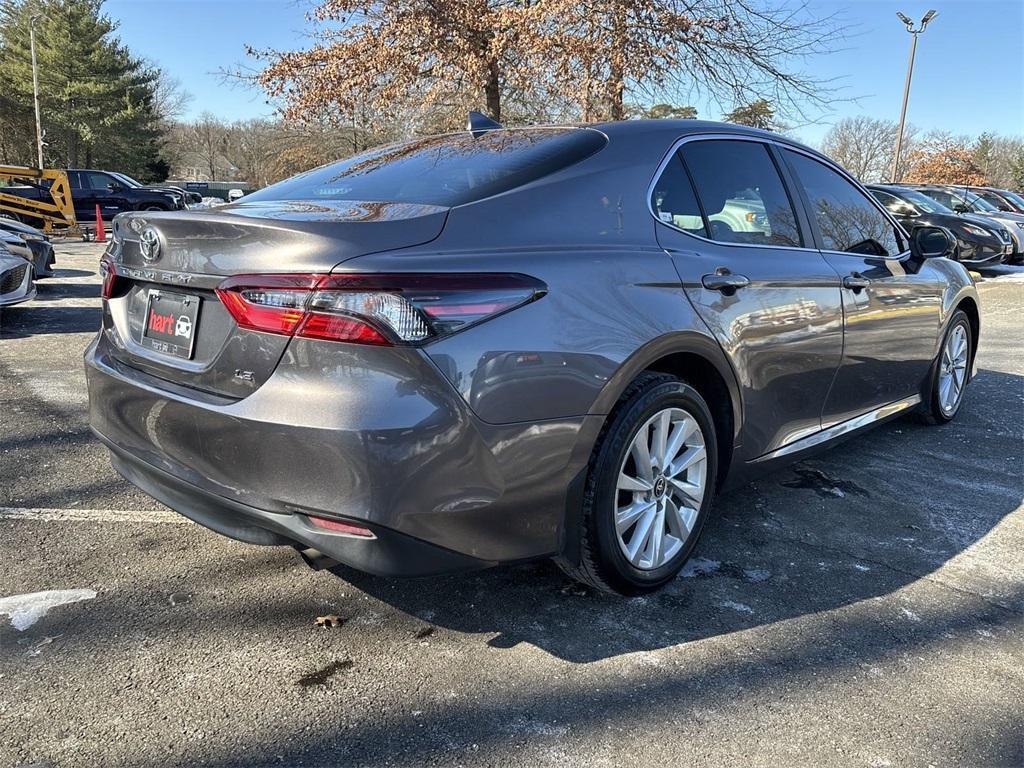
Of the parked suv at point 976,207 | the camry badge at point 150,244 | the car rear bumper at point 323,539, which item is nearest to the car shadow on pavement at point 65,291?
the camry badge at point 150,244

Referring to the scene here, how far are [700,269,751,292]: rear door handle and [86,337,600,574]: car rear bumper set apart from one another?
2.50 feet

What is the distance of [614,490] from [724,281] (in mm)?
899

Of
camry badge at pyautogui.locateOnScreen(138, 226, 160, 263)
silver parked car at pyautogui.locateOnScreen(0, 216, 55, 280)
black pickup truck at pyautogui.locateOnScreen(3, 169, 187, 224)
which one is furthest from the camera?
black pickup truck at pyautogui.locateOnScreen(3, 169, 187, 224)

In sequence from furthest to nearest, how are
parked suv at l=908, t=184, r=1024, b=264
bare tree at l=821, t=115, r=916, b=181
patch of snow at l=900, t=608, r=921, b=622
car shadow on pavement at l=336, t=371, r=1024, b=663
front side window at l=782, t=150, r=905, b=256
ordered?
bare tree at l=821, t=115, r=916, b=181 < parked suv at l=908, t=184, r=1024, b=264 < front side window at l=782, t=150, r=905, b=256 < patch of snow at l=900, t=608, r=921, b=622 < car shadow on pavement at l=336, t=371, r=1024, b=663

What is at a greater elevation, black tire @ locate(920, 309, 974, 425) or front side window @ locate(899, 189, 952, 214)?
front side window @ locate(899, 189, 952, 214)

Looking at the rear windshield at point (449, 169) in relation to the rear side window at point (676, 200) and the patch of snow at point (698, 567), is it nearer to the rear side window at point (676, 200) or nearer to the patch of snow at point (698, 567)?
the rear side window at point (676, 200)

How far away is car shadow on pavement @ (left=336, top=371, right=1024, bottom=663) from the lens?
2508 millimetres

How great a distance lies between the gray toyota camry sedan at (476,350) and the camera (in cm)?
195

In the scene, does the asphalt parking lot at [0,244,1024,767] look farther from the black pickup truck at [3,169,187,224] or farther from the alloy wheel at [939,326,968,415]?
the black pickup truck at [3,169,187,224]

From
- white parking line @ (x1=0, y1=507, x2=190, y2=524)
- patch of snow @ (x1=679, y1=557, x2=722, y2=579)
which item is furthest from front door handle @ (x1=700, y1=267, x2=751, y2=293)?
white parking line @ (x1=0, y1=507, x2=190, y2=524)

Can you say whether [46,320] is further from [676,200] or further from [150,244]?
[676,200]

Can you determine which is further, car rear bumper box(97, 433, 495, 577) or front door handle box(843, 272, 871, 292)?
front door handle box(843, 272, 871, 292)

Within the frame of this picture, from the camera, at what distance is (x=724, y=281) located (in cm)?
277

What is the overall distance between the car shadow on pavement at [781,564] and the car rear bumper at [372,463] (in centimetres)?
41
